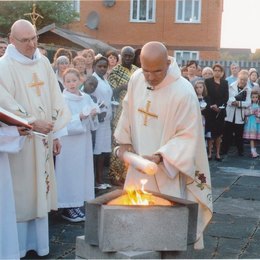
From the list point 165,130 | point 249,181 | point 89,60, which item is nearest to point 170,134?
point 165,130

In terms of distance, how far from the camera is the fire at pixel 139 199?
3938 mm

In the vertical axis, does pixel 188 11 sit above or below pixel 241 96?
above

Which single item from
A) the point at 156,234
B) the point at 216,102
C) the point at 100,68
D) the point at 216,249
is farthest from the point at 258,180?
the point at 156,234

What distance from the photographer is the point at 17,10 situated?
26.6m

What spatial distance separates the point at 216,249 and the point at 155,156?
2191 mm

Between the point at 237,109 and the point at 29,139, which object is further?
the point at 237,109

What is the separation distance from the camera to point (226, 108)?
13117 millimetres

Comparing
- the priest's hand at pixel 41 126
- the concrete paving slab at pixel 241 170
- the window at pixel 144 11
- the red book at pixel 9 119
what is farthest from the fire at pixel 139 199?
the window at pixel 144 11

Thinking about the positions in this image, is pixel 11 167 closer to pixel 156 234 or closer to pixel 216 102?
pixel 156 234

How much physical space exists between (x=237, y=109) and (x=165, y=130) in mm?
9030

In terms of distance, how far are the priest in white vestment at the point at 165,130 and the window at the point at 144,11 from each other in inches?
1072

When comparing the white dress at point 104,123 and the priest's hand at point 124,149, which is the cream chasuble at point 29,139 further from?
the white dress at point 104,123

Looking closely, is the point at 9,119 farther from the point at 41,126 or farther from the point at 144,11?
the point at 144,11

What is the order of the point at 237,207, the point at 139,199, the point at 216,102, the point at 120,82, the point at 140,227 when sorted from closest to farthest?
the point at 140,227 < the point at 139,199 < the point at 237,207 < the point at 120,82 < the point at 216,102
